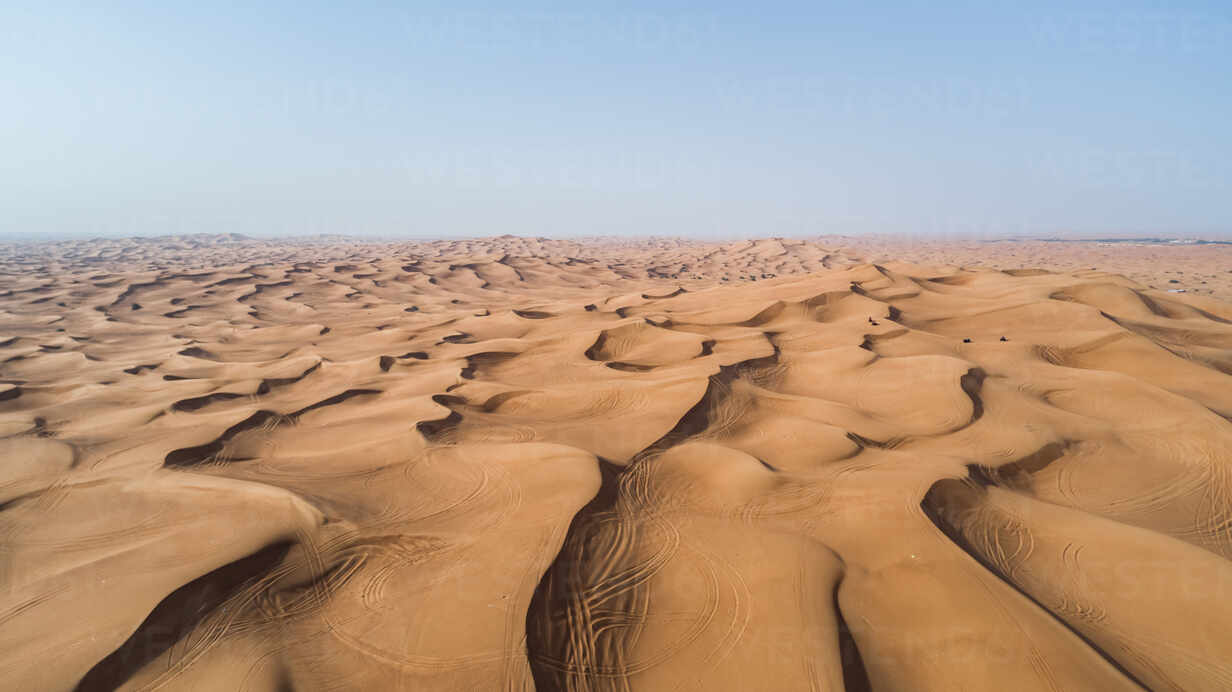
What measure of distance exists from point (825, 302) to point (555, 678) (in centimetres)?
1087

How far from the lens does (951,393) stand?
6660 millimetres

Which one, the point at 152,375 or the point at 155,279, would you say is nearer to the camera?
the point at 152,375

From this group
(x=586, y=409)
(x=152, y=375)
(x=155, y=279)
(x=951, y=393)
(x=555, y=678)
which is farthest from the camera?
(x=155, y=279)

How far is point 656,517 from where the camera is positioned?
449 centimetres

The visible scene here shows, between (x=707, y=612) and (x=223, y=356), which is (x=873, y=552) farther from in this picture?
(x=223, y=356)

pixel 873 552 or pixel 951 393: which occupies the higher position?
pixel 951 393

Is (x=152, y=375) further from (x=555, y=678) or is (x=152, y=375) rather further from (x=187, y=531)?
(x=555, y=678)

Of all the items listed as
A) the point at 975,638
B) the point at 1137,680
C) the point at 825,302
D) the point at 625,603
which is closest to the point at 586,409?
the point at 625,603

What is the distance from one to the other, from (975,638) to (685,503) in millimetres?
2175

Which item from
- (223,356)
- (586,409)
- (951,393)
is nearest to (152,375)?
(223,356)

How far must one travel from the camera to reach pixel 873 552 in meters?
3.91

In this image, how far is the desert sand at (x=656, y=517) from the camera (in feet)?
10.4

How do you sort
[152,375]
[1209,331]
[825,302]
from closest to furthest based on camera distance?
[1209,331] < [152,375] < [825,302]

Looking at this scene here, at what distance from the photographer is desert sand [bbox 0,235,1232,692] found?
3180 mm
